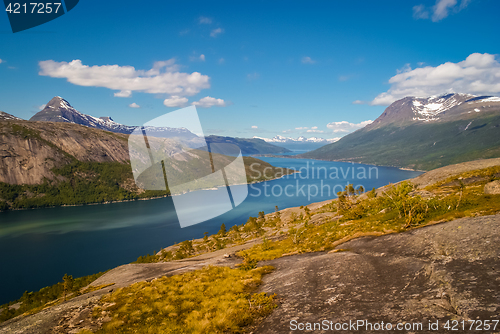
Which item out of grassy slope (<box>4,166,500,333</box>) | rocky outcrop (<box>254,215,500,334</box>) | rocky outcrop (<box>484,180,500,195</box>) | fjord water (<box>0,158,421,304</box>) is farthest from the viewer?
fjord water (<box>0,158,421,304</box>)

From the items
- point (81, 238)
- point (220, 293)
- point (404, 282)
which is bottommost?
point (81, 238)

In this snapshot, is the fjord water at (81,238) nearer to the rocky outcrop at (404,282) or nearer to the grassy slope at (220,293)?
the grassy slope at (220,293)

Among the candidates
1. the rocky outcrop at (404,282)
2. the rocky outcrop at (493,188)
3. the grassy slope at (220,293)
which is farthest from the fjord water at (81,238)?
the rocky outcrop at (493,188)

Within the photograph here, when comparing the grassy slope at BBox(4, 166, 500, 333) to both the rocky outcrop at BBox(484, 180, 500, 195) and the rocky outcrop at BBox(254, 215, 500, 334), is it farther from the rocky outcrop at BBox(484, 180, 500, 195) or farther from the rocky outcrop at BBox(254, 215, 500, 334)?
the rocky outcrop at BBox(254, 215, 500, 334)

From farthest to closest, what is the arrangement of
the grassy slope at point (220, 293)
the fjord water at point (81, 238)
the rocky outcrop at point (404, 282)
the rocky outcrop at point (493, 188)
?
the fjord water at point (81, 238)
the rocky outcrop at point (493, 188)
the grassy slope at point (220, 293)
the rocky outcrop at point (404, 282)

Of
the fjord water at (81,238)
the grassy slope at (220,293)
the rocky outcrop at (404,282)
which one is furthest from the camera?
the fjord water at (81,238)

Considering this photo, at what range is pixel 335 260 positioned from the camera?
16078 mm

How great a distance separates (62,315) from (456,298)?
719 inches

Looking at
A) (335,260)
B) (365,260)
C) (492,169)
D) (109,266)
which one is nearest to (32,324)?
(335,260)

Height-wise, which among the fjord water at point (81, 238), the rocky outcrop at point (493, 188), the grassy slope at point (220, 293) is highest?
the rocky outcrop at point (493, 188)

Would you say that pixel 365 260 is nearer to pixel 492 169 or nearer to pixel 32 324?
pixel 32 324

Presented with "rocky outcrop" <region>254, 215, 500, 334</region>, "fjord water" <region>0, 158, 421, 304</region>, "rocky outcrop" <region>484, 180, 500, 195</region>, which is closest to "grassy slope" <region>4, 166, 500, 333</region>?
"rocky outcrop" <region>484, 180, 500, 195</region>

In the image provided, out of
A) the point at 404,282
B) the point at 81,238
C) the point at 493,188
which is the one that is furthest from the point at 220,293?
the point at 81,238

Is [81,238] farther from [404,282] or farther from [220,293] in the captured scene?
[404,282]
